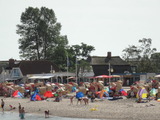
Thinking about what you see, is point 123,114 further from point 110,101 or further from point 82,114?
point 110,101

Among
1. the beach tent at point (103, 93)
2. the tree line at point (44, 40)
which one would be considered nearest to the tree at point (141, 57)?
the tree line at point (44, 40)

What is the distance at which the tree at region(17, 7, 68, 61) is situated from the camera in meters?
66.5

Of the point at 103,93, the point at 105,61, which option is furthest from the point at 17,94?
the point at 105,61

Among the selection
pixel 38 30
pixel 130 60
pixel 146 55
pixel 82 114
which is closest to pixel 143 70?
pixel 146 55

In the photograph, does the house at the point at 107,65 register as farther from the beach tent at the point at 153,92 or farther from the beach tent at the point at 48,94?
the beach tent at the point at 153,92

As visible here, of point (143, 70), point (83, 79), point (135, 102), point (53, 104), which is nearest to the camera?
point (135, 102)

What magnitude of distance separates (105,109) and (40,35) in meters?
42.8

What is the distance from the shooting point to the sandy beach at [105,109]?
2289 centimetres

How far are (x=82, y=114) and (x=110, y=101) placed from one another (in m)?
5.82

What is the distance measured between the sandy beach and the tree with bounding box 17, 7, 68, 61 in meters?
34.9

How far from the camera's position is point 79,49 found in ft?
240

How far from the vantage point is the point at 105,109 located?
25.9 m

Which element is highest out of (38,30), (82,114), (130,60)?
(38,30)

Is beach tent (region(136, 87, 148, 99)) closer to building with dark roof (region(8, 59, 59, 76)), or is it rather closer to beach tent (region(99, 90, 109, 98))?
beach tent (region(99, 90, 109, 98))
